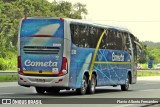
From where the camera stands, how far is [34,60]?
68.0 ft

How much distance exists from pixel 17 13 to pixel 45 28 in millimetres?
64250

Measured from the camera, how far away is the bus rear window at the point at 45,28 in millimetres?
20578

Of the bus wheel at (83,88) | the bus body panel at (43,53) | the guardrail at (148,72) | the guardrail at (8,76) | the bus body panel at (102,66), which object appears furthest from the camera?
the guardrail at (148,72)

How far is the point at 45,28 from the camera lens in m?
20.7

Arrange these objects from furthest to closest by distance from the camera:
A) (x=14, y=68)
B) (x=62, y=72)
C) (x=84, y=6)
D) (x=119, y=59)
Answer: (x=84, y=6)
(x=14, y=68)
(x=119, y=59)
(x=62, y=72)

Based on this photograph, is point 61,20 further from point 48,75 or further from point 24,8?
point 24,8

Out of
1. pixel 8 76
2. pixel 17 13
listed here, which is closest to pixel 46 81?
pixel 8 76

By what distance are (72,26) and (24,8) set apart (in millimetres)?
67057

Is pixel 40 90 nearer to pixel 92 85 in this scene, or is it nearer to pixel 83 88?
pixel 83 88

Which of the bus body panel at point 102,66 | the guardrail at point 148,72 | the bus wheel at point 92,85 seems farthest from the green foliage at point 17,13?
the bus wheel at point 92,85

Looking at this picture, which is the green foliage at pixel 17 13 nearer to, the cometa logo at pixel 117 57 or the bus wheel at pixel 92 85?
the cometa logo at pixel 117 57

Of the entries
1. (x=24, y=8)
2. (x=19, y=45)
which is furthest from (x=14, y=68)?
(x=19, y=45)

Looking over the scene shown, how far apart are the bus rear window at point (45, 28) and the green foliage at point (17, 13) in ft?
164

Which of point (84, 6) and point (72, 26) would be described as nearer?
point (72, 26)
